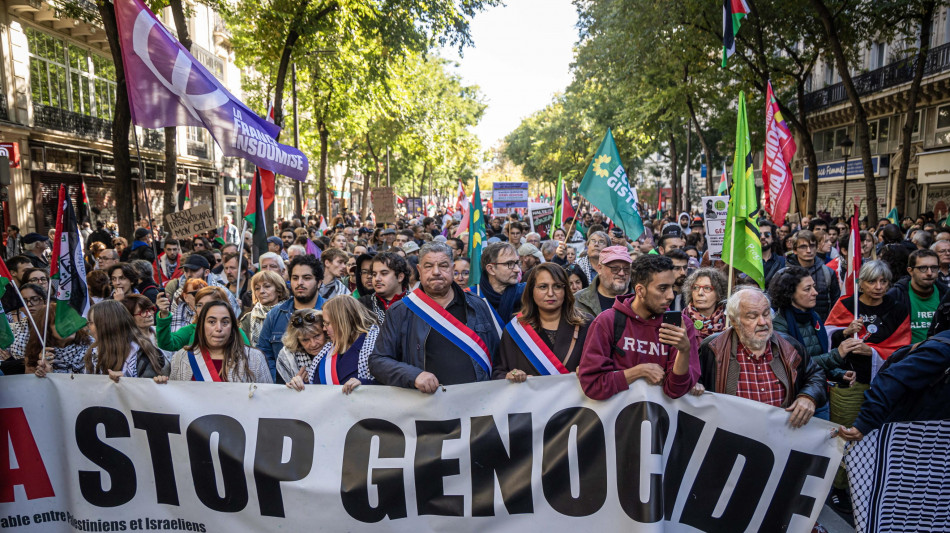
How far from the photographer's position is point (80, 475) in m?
4.21

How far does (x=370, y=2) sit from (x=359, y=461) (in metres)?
16.2

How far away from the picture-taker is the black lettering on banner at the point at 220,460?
4.10 metres

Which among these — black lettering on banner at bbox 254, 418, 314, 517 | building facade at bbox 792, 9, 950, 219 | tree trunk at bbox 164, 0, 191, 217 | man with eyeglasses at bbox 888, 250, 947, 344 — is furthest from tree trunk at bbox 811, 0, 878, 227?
black lettering on banner at bbox 254, 418, 314, 517

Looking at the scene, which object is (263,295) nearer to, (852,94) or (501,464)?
(501,464)

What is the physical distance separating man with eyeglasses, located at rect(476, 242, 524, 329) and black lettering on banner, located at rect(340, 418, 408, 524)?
77.1 inches

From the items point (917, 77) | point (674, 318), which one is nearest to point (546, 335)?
point (674, 318)

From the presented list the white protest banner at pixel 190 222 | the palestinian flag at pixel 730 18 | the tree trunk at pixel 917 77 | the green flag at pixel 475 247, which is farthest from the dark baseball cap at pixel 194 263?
the tree trunk at pixel 917 77

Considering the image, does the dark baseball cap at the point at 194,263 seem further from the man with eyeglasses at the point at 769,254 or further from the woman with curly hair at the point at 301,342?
the man with eyeglasses at the point at 769,254

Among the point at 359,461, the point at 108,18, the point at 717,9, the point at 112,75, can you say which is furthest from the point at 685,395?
the point at 112,75

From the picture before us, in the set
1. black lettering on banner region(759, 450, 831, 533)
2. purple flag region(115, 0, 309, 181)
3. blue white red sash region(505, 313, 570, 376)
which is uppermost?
purple flag region(115, 0, 309, 181)

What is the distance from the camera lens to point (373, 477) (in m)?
4.05

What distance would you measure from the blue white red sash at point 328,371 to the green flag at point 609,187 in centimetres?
567

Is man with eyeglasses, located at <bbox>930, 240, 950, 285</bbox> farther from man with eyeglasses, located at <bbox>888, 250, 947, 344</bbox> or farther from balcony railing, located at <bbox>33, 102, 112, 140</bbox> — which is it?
balcony railing, located at <bbox>33, 102, 112, 140</bbox>

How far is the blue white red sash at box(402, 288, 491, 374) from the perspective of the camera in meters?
4.15
